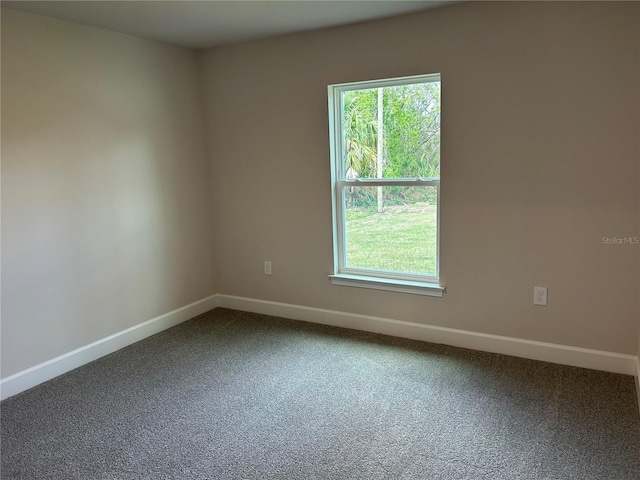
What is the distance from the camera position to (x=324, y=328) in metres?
3.48

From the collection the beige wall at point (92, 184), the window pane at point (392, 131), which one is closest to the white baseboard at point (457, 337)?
the beige wall at point (92, 184)

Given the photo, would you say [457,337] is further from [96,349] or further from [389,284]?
[96,349]

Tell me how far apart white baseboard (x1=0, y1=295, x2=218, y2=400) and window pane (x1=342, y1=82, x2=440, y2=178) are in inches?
68.5

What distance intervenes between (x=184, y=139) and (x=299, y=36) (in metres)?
1.21

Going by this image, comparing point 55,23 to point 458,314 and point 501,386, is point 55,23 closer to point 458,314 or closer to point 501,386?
point 458,314

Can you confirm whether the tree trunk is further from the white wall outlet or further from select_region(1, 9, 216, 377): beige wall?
select_region(1, 9, 216, 377): beige wall

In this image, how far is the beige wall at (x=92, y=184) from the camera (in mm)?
2609

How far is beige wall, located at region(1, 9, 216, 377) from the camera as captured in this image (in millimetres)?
2609

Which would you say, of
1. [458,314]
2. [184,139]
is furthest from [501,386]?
[184,139]

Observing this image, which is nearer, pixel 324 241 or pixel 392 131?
pixel 392 131

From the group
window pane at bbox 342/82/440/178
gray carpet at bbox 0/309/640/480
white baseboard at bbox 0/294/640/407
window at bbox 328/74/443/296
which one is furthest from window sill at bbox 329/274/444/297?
window pane at bbox 342/82/440/178

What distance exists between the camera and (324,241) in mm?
3473

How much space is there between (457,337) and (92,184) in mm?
2635

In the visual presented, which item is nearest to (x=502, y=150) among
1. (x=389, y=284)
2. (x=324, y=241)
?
(x=389, y=284)
